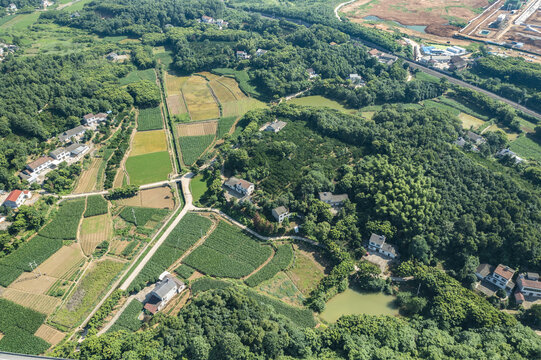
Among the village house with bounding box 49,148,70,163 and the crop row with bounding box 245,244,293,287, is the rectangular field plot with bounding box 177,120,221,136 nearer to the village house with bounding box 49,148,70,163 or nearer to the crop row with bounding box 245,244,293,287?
the village house with bounding box 49,148,70,163

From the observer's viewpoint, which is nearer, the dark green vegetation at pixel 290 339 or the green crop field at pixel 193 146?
the dark green vegetation at pixel 290 339

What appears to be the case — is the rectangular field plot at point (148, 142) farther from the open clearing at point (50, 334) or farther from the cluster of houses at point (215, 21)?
the cluster of houses at point (215, 21)

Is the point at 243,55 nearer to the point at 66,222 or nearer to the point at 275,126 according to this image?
the point at 275,126

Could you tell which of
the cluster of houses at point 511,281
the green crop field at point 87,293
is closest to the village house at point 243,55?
the green crop field at point 87,293

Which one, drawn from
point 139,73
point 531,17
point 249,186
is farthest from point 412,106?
point 531,17

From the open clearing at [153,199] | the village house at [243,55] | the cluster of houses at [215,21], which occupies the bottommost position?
the open clearing at [153,199]

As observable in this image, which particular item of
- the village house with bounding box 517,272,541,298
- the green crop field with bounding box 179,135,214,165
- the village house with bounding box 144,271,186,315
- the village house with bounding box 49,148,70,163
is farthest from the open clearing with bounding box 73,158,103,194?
the village house with bounding box 517,272,541,298
